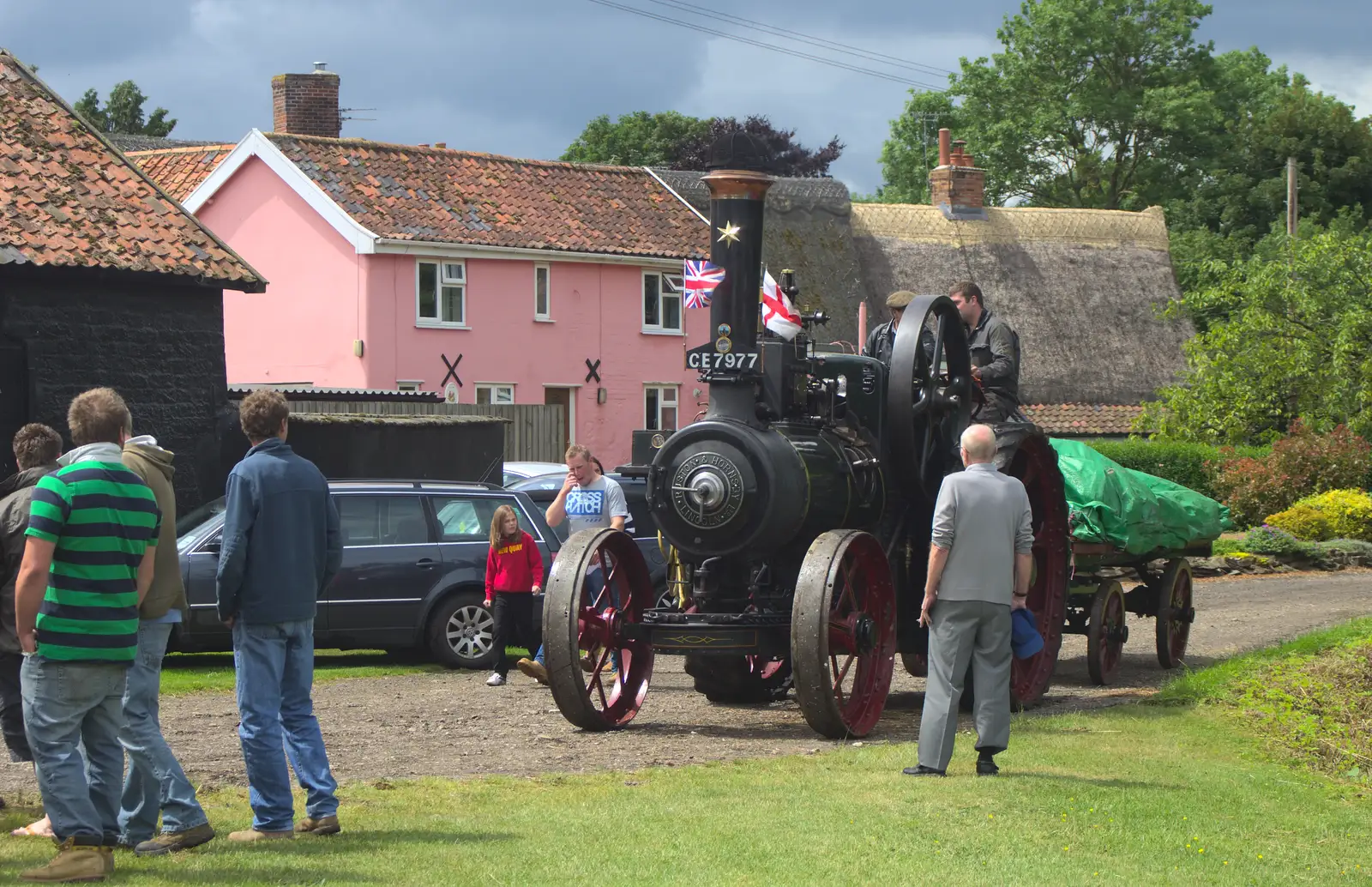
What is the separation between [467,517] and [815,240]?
29.3 m

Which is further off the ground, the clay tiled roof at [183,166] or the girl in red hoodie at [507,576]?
the clay tiled roof at [183,166]

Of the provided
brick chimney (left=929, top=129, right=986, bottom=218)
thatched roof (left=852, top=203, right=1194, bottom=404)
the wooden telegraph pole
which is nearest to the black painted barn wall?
thatched roof (left=852, top=203, right=1194, bottom=404)

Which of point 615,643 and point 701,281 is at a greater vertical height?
point 701,281

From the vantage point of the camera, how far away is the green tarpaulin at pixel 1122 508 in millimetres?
14211

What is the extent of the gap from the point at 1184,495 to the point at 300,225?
76.6 ft

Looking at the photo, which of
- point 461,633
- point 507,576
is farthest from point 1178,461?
point 507,576

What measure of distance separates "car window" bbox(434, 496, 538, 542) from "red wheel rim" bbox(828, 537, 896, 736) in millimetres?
5301

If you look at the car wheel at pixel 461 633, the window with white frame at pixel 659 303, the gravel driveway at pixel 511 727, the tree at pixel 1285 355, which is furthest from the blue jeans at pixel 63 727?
the window with white frame at pixel 659 303

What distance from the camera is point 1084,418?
45562mm

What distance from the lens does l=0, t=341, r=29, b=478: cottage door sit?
1930cm

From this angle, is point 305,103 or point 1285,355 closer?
point 1285,355

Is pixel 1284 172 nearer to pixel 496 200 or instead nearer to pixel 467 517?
pixel 496 200

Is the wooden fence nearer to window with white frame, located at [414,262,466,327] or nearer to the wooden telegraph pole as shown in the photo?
window with white frame, located at [414,262,466,327]

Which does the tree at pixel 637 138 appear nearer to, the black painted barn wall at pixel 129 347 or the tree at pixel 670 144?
the tree at pixel 670 144
